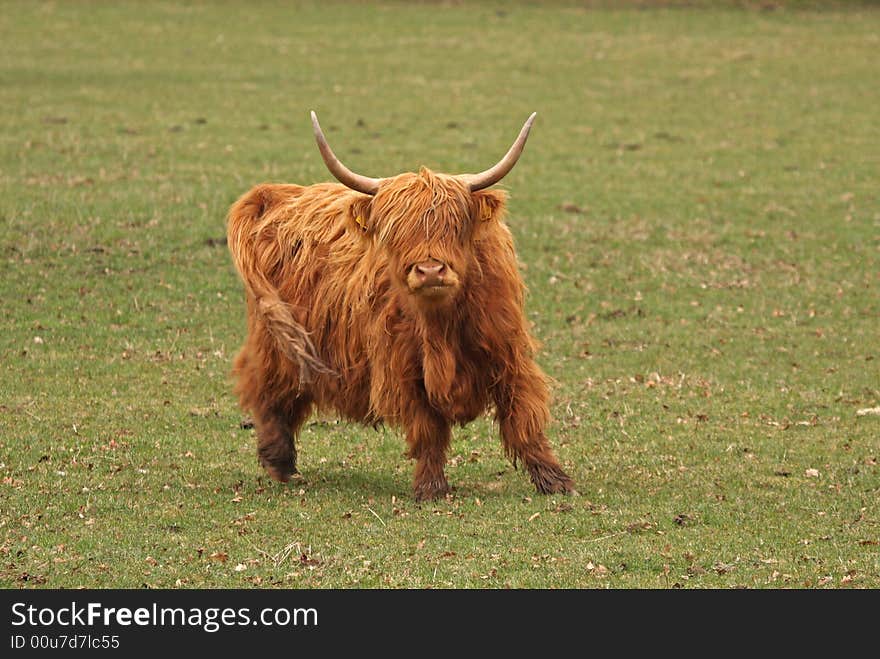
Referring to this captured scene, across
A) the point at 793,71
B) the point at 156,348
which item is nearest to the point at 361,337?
the point at 156,348

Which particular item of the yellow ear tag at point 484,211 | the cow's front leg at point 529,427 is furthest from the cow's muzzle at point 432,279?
the cow's front leg at point 529,427

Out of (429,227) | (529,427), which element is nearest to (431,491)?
(529,427)

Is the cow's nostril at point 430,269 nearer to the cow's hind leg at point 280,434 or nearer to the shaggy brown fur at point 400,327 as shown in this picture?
the shaggy brown fur at point 400,327

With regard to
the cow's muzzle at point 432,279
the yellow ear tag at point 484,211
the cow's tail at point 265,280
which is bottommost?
the cow's tail at point 265,280

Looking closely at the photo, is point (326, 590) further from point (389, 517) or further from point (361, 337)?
point (361, 337)

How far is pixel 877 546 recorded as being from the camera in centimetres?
697

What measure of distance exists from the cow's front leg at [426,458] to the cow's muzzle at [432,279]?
2.80 feet

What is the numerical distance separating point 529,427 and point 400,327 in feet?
2.88

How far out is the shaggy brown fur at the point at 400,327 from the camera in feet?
25.6

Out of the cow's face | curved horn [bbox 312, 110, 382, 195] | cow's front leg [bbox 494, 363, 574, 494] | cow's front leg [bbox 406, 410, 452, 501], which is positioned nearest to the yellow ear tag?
the cow's face

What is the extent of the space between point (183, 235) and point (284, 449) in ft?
21.6

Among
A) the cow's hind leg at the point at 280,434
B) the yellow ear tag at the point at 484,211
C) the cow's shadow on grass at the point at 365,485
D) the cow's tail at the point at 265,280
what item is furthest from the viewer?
the cow's hind leg at the point at 280,434

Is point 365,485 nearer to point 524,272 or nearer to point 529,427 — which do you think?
point 529,427

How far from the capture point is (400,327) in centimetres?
807
